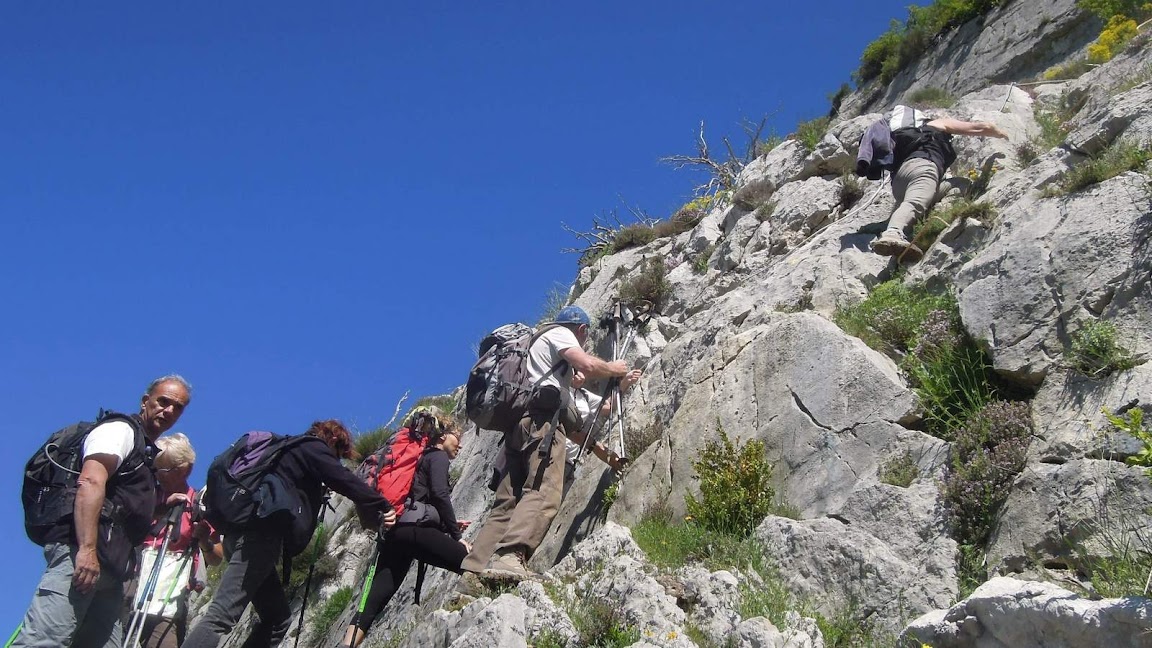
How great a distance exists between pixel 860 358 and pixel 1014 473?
1702 mm

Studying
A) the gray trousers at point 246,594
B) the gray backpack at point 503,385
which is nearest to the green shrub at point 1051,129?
the gray backpack at point 503,385

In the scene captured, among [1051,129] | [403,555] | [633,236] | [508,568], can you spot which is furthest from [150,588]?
[633,236]

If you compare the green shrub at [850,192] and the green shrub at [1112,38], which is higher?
the green shrub at [1112,38]

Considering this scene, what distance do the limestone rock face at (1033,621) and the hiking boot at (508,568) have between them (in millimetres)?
2795

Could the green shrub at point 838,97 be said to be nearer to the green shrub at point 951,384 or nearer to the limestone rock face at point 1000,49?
the limestone rock face at point 1000,49

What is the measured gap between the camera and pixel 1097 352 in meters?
6.20

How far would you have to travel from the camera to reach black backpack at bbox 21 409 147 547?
5840mm

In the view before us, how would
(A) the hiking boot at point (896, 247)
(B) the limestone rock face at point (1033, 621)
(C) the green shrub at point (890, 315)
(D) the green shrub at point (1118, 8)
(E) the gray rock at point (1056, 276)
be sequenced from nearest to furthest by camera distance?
(B) the limestone rock face at point (1033, 621) < (E) the gray rock at point (1056, 276) < (C) the green shrub at point (890, 315) < (A) the hiking boot at point (896, 247) < (D) the green shrub at point (1118, 8)

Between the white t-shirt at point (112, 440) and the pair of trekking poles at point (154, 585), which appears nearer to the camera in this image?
the white t-shirt at point (112, 440)

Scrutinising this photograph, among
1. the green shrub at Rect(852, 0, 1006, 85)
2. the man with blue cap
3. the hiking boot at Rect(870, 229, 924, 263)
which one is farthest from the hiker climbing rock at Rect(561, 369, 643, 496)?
the green shrub at Rect(852, 0, 1006, 85)

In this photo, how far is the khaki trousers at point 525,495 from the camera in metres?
7.08

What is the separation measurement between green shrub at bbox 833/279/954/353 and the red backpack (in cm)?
394

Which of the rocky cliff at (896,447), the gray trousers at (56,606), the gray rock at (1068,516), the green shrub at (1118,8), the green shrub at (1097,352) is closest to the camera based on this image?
the gray rock at (1068,516)

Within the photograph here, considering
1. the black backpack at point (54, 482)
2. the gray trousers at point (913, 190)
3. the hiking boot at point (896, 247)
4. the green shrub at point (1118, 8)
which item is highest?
the green shrub at point (1118, 8)
